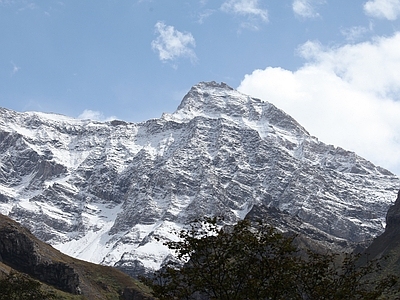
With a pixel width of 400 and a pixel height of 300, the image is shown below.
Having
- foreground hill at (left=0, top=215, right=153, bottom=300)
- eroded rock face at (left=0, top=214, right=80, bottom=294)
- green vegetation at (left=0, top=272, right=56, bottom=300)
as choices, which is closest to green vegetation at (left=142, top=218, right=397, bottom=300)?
green vegetation at (left=0, top=272, right=56, bottom=300)

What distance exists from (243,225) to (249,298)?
15.5 feet

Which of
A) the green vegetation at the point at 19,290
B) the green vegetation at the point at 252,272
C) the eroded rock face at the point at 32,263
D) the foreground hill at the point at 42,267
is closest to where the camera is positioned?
the green vegetation at the point at 252,272

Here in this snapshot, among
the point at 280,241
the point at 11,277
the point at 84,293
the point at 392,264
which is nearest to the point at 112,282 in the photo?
the point at 84,293

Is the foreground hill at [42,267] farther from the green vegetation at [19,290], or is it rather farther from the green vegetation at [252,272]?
the green vegetation at [252,272]

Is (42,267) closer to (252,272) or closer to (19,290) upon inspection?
(19,290)

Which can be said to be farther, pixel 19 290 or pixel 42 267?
pixel 42 267

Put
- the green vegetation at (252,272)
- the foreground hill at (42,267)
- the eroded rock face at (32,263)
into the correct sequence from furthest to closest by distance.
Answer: the eroded rock face at (32,263) → the foreground hill at (42,267) → the green vegetation at (252,272)

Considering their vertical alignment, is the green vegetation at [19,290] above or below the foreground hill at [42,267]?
below

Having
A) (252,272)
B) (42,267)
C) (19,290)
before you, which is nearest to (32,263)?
(42,267)

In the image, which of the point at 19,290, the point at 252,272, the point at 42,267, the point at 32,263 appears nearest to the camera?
the point at 252,272

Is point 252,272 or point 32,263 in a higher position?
point 32,263

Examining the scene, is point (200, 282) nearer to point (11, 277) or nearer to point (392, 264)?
point (11, 277)

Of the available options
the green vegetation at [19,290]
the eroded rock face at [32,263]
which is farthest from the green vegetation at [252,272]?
the eroded rock face at [32,263]

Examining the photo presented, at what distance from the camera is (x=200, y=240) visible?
4428cm
